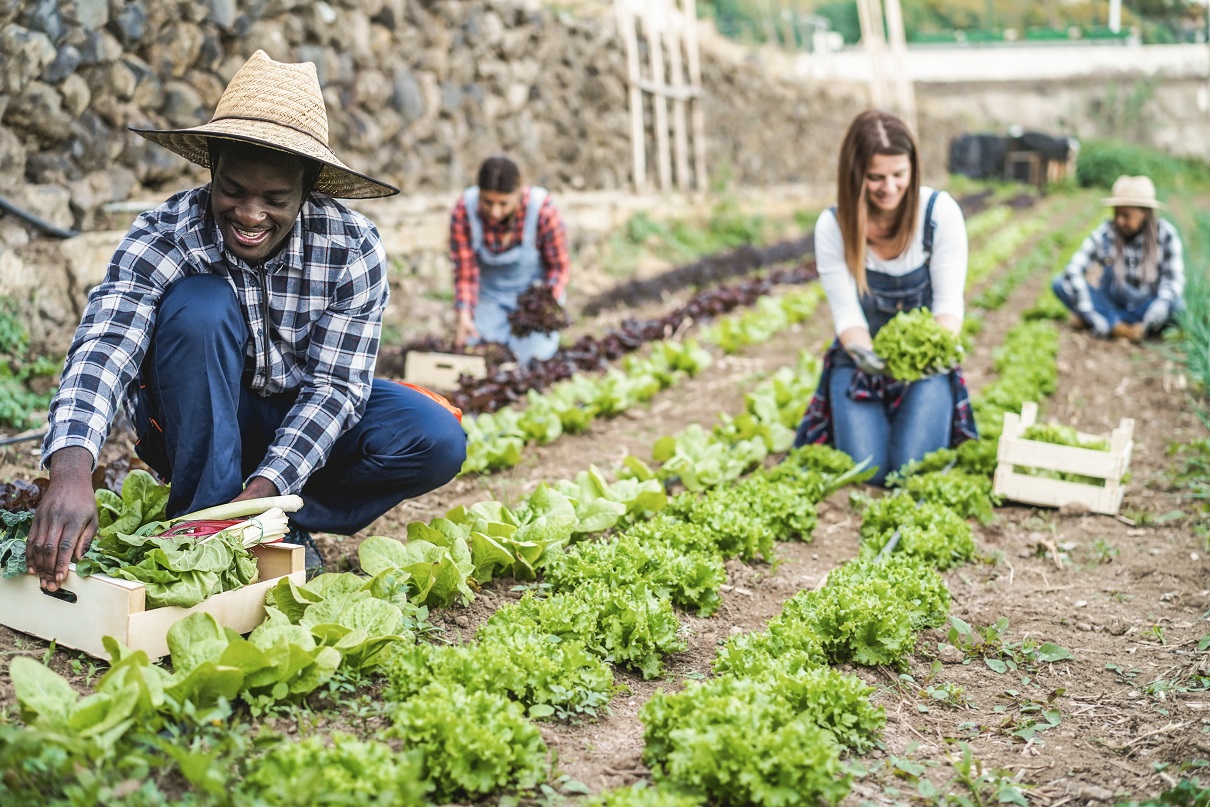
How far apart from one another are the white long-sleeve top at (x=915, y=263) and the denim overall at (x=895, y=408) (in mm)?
46

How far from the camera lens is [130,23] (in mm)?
6641

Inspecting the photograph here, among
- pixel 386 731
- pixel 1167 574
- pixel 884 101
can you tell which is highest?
pixel 884 101

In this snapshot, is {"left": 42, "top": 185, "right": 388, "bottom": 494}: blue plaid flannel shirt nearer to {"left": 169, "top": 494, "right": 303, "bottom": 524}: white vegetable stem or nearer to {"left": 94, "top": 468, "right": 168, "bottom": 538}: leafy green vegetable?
{"left": 169, "top": 494, "right": 303, "bottom": 524}: white vegetable stem

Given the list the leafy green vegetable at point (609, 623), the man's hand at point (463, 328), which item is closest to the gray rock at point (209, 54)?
the man's hand at point (463, 328)

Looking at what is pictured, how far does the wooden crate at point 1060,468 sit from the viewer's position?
4953mm

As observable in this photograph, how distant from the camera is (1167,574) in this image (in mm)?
4309

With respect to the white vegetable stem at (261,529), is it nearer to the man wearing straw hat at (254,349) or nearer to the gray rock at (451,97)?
the man wearing straw hat at (254,349)

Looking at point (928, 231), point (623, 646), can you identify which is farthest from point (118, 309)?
point (928, 231)

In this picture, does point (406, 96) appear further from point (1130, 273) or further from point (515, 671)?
point (515, 671)

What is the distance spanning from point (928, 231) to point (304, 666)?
12.1 ft

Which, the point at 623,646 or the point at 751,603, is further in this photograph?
the point at 751,603

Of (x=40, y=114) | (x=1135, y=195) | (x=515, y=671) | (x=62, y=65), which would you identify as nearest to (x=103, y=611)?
(x=515, y=671)

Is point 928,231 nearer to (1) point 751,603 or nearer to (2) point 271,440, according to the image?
(1) point 751,603

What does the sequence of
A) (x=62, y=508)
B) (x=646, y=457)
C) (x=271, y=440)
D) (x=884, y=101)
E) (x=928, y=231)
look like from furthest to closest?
(x=884, y=101) < (x=646, y=457) < (x=928, y=231) < (x=271, y=440) < (x=62, y=508)
